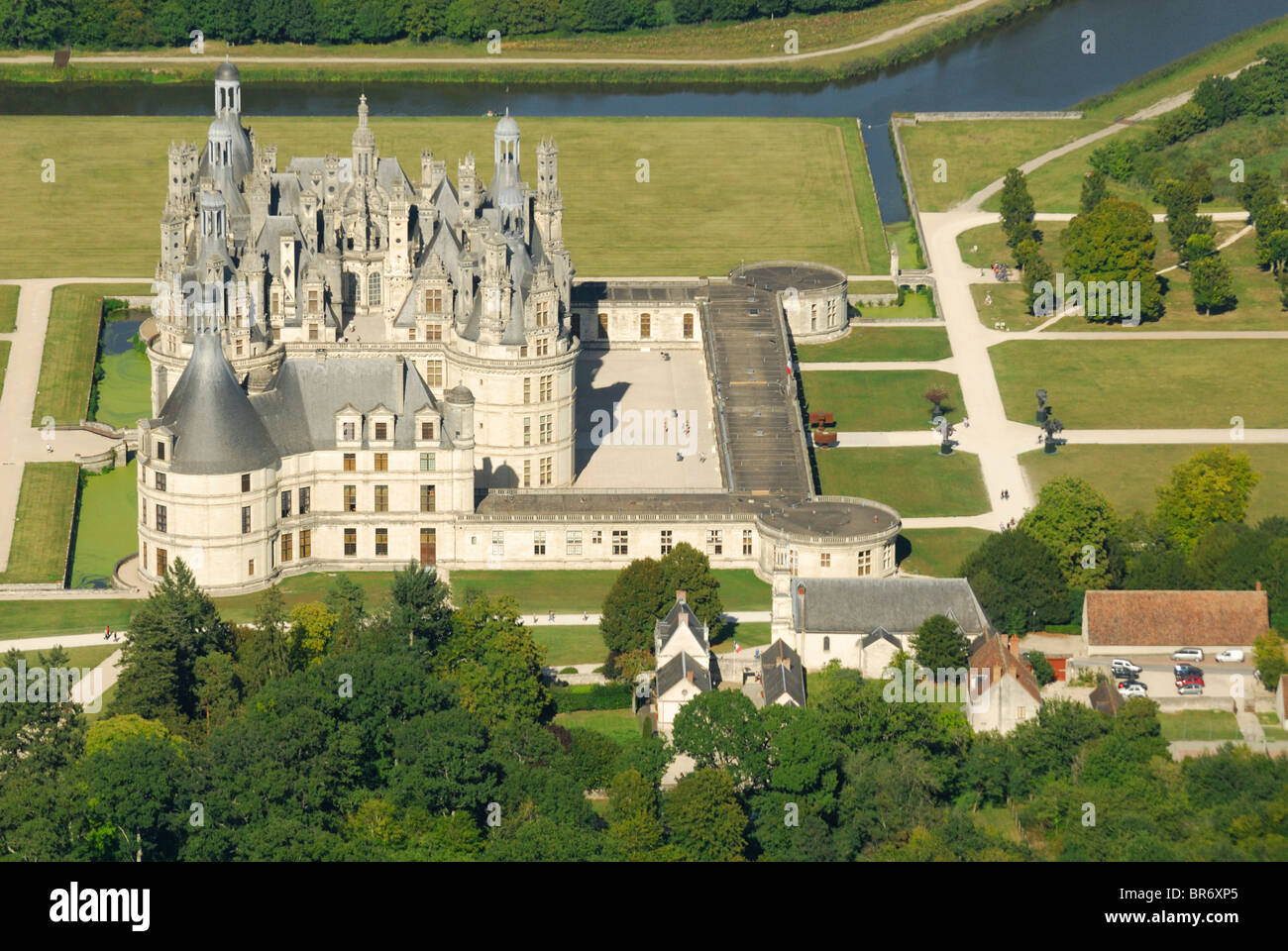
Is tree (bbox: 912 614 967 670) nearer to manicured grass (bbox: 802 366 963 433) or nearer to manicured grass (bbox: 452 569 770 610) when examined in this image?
manicured grass (bbox: 452 569 770 610)

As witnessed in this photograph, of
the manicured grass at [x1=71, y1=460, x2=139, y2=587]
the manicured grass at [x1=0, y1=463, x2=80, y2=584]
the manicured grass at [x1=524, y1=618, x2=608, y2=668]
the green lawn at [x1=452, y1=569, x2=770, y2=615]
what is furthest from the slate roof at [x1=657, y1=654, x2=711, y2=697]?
the manicured grass at [x1=0, y1=463, x2=80, y2=584]

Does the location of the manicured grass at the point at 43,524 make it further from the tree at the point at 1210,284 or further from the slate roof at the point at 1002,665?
the tree at the point at 1210,284

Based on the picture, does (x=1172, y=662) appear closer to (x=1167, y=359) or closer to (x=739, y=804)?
(x=739, y=804)

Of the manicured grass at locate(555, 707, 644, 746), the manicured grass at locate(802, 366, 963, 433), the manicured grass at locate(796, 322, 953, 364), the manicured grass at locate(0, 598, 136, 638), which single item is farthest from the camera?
the manicured grass at locate(796, 322, 953, 364)

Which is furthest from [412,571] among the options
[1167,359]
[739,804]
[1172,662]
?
[1167,359]

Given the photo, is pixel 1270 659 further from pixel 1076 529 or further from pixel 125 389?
pixel 125 389

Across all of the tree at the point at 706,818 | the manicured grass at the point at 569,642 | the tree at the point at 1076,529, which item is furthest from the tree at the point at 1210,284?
the tree at the point at 706,818

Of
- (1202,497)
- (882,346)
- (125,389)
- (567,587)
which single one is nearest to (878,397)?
(882,346)
